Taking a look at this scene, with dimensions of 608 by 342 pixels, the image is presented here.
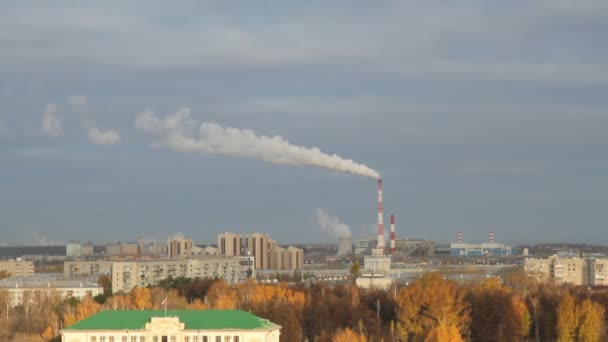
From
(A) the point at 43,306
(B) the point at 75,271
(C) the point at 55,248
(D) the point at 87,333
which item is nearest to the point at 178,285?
(A) the point at 43,306

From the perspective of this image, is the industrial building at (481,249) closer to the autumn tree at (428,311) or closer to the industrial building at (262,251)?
the industrial building at (262,251)

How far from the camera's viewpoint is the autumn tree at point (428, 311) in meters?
38.9

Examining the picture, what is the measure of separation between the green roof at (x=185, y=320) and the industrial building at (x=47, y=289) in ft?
72.4

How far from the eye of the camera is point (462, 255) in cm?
17300

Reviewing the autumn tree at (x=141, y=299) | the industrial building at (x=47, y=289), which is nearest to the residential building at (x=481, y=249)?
the industrial building at (x=47, y=289)

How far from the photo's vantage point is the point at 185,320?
34406 millimetres

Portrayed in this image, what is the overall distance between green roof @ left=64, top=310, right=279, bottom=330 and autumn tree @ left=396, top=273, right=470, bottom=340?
19.4 feet

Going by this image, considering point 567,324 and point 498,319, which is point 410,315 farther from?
point 567,324

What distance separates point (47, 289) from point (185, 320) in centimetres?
2802

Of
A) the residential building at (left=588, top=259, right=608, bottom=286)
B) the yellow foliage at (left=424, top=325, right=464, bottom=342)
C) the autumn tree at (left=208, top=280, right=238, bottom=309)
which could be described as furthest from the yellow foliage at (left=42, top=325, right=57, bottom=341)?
the residential building at (left=588, top=259, right=608, bottom=286)

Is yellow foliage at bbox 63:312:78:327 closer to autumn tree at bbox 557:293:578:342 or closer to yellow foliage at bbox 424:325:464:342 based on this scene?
yellow foliage at bbox 424:325:464:342

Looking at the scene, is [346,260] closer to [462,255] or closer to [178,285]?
[462,255]

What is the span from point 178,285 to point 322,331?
25439 millimetres

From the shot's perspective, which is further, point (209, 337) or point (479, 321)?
point (479, 321)
